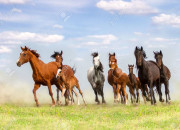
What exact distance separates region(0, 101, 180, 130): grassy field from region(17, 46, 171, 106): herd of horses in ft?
3.83

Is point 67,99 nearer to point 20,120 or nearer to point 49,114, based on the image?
point 49,114

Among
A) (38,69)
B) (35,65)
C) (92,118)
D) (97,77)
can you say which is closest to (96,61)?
(97,77)

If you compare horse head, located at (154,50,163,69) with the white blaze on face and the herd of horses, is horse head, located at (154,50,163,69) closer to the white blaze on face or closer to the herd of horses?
the herd of horses

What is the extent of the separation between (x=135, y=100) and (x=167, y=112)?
3490 mm

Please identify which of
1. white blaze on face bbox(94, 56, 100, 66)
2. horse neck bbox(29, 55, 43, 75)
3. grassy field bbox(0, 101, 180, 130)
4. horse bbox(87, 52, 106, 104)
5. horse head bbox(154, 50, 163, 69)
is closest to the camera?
grassy field bbox(0, 101, 180, 130)

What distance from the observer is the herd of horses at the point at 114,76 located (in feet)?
62.8

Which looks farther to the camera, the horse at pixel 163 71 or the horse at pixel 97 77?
the horse at pixel 97 77

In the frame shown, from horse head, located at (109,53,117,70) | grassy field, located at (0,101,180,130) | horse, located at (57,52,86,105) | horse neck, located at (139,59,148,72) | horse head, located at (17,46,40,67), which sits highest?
horse head, located at (17,46,40,67)

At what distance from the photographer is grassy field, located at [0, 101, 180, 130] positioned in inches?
506

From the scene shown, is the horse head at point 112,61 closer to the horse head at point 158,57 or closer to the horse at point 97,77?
the horse at point 97,77

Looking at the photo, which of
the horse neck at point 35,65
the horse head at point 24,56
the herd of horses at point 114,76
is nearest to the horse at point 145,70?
the herd of horses at point 114,76

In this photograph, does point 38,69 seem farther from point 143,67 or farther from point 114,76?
point 143,67

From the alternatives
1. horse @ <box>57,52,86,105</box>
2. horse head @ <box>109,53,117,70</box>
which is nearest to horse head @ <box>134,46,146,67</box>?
horse head @ <box>109,53,117,70</box>

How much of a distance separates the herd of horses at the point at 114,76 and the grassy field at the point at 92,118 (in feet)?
3.83
